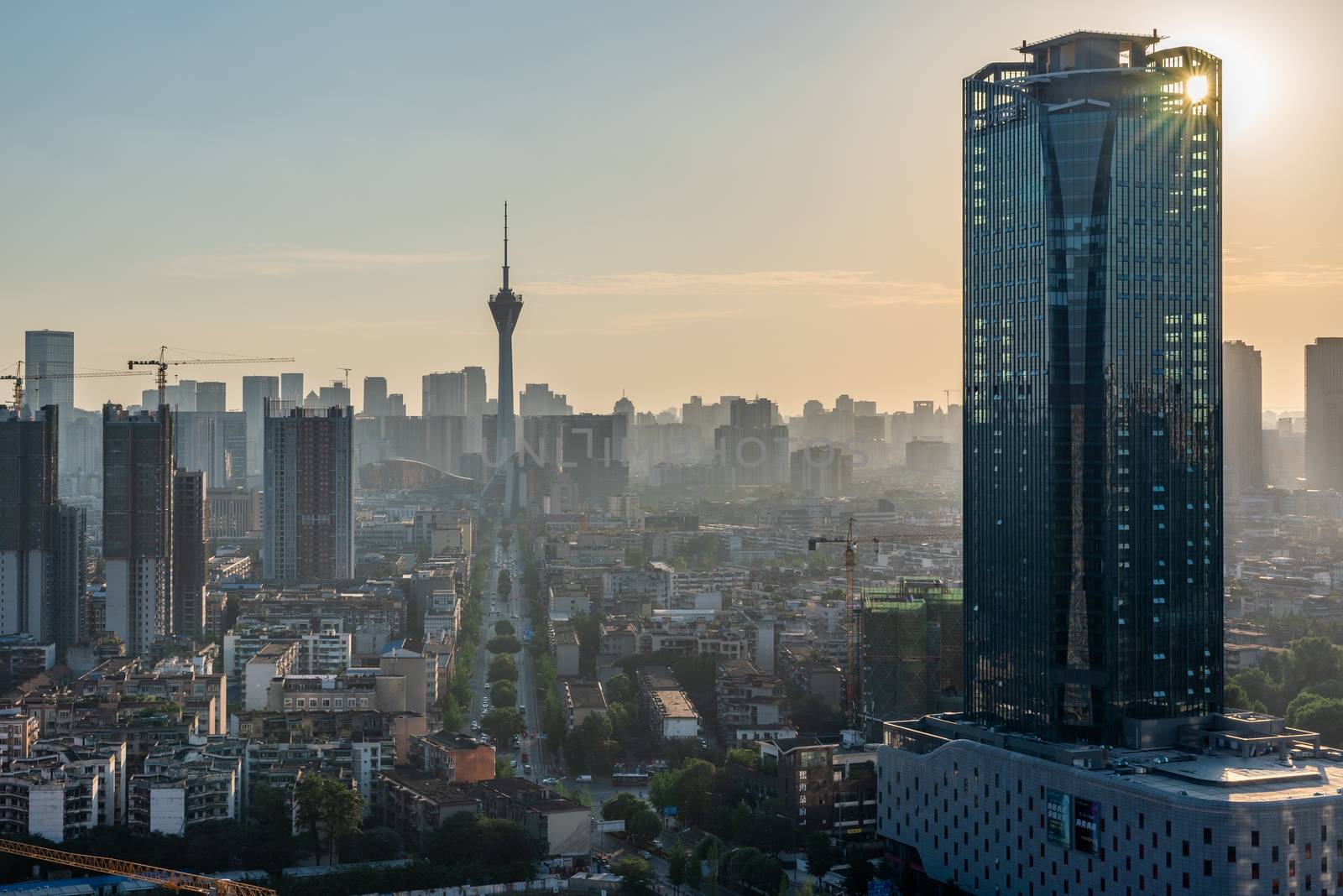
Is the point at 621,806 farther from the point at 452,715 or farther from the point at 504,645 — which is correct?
the point at 504,645

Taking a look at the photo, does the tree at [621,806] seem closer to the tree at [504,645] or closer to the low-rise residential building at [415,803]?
the low-rise residential building at [415,803]

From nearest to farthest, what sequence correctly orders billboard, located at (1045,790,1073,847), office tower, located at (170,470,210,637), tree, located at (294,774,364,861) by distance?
billboard, located at (1045,790,1073,847) < tree, located at (294,774,364,861) < office tower, located at (170,470,210,637)

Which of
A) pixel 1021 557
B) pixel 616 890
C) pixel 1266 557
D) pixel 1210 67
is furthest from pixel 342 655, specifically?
pixel 1266 557

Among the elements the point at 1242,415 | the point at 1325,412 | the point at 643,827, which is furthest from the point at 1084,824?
the point at 1325,412

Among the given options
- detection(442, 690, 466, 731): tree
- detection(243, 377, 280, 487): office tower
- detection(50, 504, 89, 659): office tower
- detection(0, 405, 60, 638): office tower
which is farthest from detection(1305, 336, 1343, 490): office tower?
detection(243, 377, 280, 487): office tower

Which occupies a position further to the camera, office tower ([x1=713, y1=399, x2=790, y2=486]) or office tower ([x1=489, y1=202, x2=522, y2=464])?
office tower ([x1=713, y1=399, x2=790, y2=486])

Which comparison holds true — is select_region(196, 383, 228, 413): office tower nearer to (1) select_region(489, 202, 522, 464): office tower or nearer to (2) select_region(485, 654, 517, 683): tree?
(1) select_region(489, 202, 522, 464): office tower

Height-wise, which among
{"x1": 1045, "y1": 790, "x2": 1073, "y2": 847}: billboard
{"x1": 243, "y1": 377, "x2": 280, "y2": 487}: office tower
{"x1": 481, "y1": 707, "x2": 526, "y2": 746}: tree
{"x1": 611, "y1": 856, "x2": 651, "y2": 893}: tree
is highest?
{"x1": 243, "y1": 377, "x2": 280, "y2": 487}: office tower
